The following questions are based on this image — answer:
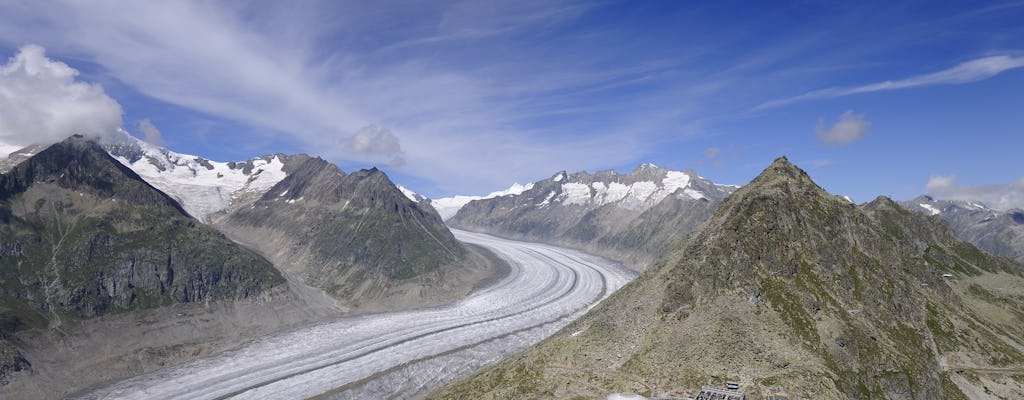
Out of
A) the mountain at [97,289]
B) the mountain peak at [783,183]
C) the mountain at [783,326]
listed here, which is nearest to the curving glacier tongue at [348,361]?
the mountain at [97,289]

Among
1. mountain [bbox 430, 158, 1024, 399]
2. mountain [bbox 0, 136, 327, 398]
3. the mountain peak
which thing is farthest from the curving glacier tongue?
the mountain peak

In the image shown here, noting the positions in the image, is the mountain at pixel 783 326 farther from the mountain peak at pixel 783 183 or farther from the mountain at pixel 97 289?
the mountain at pixel 97 289

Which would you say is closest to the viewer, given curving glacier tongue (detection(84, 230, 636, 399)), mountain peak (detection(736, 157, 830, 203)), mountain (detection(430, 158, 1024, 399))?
mountain (detection(430, 158, 1024, 399))

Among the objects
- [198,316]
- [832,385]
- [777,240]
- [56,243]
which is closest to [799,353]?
[832,385]

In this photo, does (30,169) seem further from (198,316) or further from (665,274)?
(665,274)

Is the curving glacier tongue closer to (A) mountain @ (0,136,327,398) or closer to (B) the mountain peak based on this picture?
(A) mountain @ (0,136,327,398)
